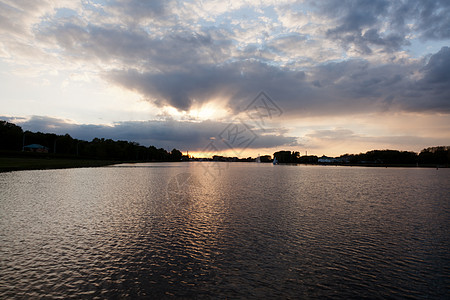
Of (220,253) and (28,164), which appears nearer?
(220,253)

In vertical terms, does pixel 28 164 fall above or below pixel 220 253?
above

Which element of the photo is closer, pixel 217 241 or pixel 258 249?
pixel 258 249

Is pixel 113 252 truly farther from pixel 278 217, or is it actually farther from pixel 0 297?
pixel 278 217

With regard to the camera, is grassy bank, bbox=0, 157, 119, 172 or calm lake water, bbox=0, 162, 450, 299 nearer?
calm lake water, bbox=0, 162, 450, 299

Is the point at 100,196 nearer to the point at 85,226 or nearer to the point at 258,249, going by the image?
the point at 85,226

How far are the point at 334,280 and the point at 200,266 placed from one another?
6.43 m

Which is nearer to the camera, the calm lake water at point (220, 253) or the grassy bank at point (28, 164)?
the calm lake water at point (220, 253)

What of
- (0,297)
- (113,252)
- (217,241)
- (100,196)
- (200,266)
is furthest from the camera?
(100,196)

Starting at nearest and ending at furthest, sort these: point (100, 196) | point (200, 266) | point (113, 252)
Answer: point (200, 266) → point (113, 252) → point (100, 196)

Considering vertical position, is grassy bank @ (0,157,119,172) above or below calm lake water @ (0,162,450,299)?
above

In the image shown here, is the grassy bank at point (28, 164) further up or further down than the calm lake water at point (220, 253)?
further up

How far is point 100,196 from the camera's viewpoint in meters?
36.5

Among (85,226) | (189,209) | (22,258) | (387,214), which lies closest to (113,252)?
(22,258)

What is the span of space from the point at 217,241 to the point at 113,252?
20.9 ft
